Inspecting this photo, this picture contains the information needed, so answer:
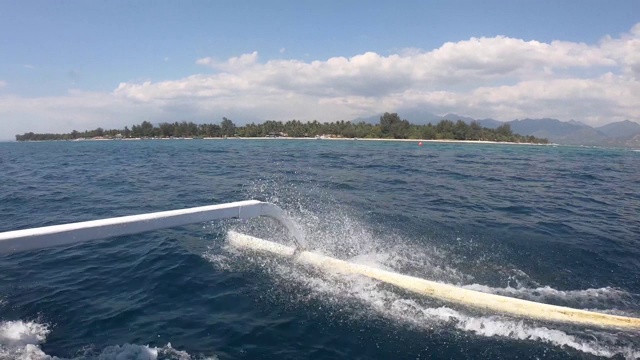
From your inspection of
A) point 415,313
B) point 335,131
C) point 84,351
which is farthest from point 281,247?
point 335,131

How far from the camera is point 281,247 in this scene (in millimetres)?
10117

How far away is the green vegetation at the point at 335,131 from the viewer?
143750 mm

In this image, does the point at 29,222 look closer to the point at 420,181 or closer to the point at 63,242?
the point at 63,242

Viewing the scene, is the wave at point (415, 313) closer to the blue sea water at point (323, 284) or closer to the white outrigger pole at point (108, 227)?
the blue sea water at point (323, 284)

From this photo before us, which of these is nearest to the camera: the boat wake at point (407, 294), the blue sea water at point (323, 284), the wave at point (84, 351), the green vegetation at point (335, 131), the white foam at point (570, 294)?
the wave at point (84, 351)

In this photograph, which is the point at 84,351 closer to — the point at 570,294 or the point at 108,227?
the point at 108,227

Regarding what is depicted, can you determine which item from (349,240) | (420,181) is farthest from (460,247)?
(420,181)

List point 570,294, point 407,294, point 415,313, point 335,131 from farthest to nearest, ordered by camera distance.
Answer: point 335,131 → point 570,294 → point 407,294 → point 415,313

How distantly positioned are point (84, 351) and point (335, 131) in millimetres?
153148

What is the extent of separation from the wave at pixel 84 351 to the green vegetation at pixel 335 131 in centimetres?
14295

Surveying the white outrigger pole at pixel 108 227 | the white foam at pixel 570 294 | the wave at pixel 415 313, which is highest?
the white outrigger pole at pixel 108 227

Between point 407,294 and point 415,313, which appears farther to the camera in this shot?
point 407,294

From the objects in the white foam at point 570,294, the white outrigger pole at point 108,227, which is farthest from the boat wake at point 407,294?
the white outrigger pole at point 108,227

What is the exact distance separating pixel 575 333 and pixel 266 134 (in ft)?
551
